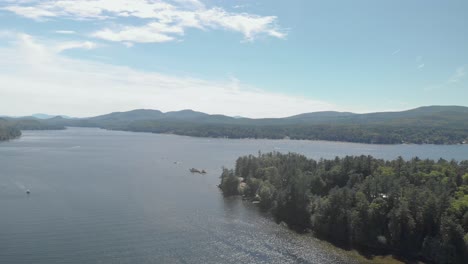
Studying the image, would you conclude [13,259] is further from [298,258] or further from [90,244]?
[298,258]

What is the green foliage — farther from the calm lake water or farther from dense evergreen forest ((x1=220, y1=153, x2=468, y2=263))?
dense evergreen forest ((x1=220, y1=153, x2=468, y2=263))

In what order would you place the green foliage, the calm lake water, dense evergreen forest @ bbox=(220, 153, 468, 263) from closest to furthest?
the calm lake water → dense evergreen forest @ bbox=(220, 153, 468, 263) → the green foliage

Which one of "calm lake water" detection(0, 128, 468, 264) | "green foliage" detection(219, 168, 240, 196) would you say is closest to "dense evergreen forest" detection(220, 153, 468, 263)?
"calm lake water" detection(0, 128, 468, 264)

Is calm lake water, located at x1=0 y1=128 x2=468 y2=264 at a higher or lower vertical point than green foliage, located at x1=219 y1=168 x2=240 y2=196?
lower

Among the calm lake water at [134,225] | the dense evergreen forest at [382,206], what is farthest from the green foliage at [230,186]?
the dense evergreen forest at [382,206]

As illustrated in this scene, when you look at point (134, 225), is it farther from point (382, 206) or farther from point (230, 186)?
point (382, 206)

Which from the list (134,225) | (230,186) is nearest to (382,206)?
(134,225)

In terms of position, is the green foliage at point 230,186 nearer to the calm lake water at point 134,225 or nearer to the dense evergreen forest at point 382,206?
the calm lake water at point 134,225

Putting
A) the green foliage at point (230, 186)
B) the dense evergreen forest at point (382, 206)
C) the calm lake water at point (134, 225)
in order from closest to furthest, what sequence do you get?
the calm lake water at point (134, 225) < the dense evergreen forest at point (382, 206) < the green foliage at point (230, 186)
